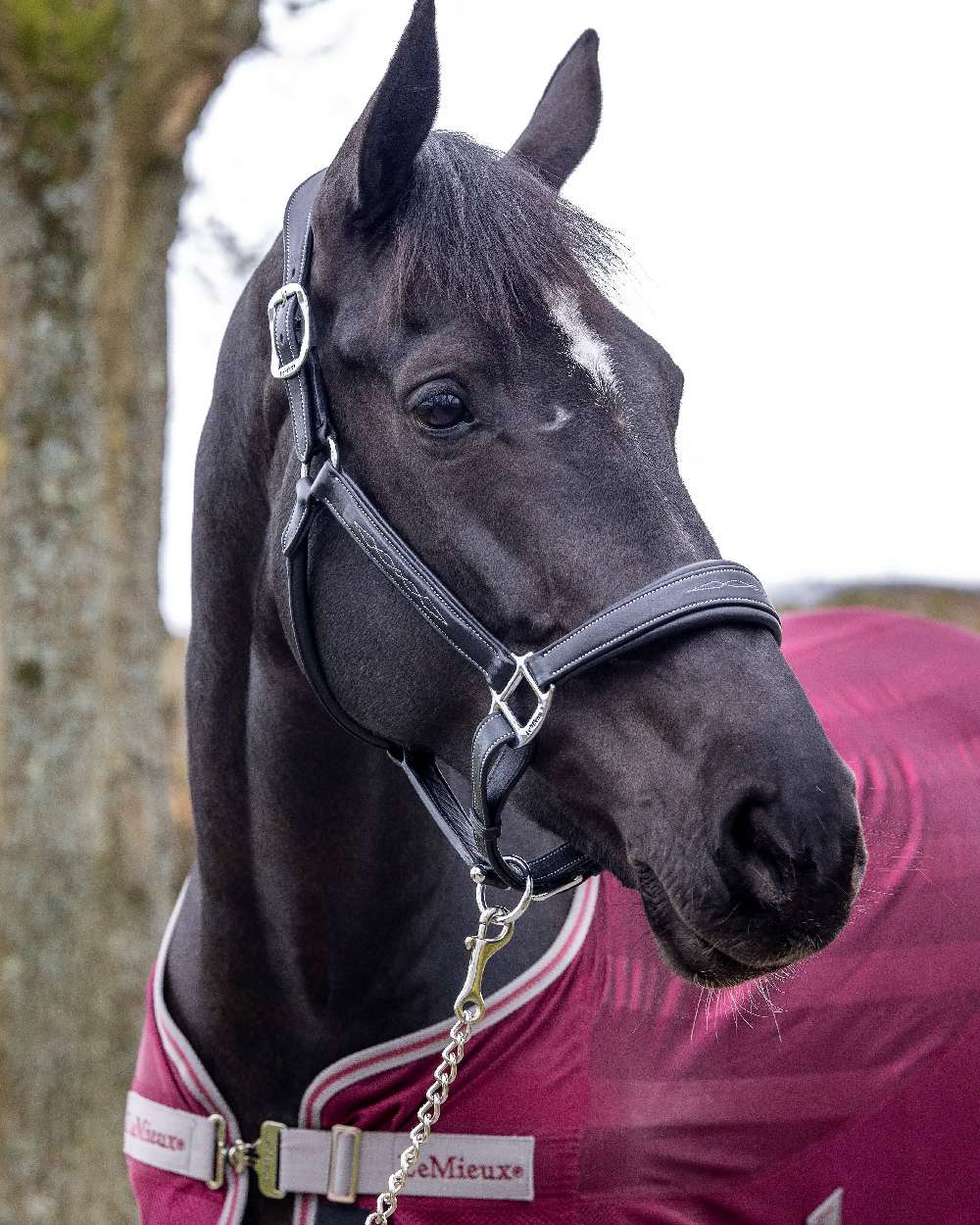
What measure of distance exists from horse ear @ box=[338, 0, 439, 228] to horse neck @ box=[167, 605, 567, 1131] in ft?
2.53

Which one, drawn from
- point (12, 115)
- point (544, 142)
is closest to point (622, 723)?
point (544, 142)

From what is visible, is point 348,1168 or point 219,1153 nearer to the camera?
point 348,1168

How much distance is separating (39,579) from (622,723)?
3.93 m

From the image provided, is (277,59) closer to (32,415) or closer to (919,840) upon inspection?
(32,415)

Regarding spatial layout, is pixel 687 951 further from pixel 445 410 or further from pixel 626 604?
pixel 445 410

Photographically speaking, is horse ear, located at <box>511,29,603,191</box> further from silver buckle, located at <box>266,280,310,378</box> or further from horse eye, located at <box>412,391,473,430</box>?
horse eye, located at <box>412,391,473,430</box>

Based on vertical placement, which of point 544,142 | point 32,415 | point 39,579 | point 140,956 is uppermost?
point 544,142

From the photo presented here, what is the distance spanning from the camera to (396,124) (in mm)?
1976

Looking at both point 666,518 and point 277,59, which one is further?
point 277,59

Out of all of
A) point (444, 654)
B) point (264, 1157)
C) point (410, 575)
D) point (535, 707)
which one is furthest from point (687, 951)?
point (264, 1157)

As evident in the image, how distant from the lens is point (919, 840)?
260cm

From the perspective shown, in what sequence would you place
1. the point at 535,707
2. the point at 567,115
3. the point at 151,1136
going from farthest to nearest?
the point at 567,115, the point at 151,1136, the point at 535,707

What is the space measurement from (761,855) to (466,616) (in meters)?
0.56

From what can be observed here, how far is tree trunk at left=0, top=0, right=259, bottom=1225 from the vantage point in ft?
16.6
